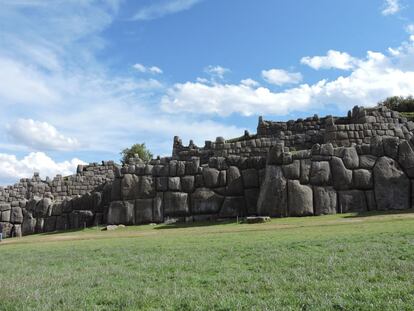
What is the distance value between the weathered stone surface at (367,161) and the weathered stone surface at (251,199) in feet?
15.0

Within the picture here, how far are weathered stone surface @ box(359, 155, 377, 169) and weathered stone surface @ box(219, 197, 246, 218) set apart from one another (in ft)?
17.4

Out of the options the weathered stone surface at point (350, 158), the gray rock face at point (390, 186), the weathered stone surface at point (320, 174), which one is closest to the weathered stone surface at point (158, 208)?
the weathered stone surface at point (320, 174)

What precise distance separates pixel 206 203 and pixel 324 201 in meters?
5.17

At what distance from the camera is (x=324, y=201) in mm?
18219

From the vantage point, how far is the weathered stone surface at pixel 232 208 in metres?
Result: 20.1

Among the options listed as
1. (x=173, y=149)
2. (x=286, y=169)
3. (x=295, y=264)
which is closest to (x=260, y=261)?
(x=295, y=264)

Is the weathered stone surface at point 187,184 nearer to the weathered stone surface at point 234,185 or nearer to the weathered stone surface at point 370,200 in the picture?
the weathered stone surface at point 234,185

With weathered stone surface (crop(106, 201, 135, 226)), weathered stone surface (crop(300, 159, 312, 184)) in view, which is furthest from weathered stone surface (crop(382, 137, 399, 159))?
weathered stone surface (crop(106, 201, 135, 226))

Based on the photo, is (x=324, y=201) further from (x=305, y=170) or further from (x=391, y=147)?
(x=391, y=147)

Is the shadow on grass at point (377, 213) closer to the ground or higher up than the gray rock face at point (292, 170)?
closer to the ground

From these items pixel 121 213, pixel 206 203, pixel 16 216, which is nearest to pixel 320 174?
pixel 206 203

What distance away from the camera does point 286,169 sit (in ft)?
61.4

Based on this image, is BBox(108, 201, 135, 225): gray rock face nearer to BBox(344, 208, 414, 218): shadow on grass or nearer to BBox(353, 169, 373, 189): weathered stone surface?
BBox(344, 208, 414, 218): shadow on grass

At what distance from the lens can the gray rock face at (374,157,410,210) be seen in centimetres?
1780
